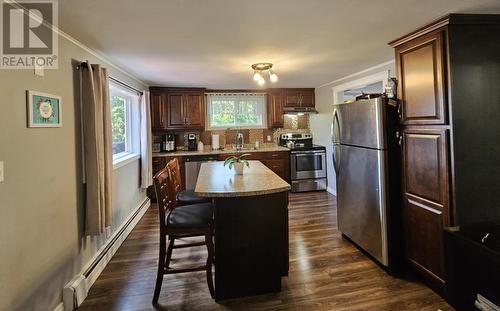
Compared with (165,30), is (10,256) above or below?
below

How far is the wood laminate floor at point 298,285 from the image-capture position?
2.06 metres

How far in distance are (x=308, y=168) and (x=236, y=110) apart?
76.7 inches

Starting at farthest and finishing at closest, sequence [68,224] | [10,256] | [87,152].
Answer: [87,152] < [68,224] < [10,256]

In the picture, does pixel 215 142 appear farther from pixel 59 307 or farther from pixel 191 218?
pixel 59 307

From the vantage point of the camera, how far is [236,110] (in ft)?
19.1

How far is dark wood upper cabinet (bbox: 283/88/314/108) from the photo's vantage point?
5.73 metres

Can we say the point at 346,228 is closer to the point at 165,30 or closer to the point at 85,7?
the point at 165,30

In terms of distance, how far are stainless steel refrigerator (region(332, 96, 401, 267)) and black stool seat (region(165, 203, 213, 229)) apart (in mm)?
1525

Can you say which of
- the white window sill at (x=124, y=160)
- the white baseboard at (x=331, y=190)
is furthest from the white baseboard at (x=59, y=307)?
the white baseboard at (x=331, y=190)

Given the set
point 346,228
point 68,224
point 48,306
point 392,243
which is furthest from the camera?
point 346,228

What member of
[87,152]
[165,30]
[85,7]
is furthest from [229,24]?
[87,152]

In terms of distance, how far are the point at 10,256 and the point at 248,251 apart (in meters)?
1.48

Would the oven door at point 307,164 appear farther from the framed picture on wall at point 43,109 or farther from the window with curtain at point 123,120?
the framed picture on wall at point 43,109

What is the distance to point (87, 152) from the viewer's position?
2316mm
